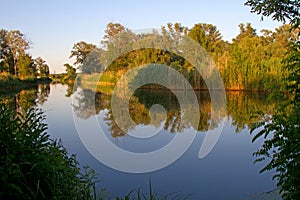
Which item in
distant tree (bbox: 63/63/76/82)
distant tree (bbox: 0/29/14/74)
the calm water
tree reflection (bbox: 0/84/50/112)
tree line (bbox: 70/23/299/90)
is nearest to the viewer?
the calm water

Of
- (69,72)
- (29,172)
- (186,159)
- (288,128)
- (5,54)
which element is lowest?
(186,159)

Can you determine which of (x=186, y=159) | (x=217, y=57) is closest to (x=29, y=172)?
(x=186, y=159)

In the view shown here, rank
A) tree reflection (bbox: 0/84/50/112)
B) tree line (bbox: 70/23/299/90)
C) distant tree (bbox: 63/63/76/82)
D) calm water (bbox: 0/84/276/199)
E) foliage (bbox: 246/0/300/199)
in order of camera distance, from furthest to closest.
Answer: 1. distant tree (bbox: 63/63/76/82)
2. tree line (bbox: 70/23/299/90)
3. tree reflection (bbox: 0/84/50/112)
4. calm water (bbox: 0/84/276/199)
5. foliage (bbox: 246/0/300/199)

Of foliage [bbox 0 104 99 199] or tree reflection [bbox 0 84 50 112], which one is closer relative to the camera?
foliage [bbox 0 104 99 199]

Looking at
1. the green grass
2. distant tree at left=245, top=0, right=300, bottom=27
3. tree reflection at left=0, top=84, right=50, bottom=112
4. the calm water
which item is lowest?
the calm water

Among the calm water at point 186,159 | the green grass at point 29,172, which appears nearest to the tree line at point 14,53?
the calm water at point 186,159

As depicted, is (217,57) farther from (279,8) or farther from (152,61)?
(279,8)

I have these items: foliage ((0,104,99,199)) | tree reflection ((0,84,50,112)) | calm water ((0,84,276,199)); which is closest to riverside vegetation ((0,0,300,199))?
foliage ((0,104,99,199))

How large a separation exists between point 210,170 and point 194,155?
91 centimetres

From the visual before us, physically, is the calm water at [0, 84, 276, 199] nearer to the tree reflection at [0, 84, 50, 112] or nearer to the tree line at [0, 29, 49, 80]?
the tree reflection at [0, 84, 50, 112]

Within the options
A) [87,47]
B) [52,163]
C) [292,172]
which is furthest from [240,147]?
[87,47]

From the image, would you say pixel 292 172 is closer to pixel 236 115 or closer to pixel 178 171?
pixel 178 171

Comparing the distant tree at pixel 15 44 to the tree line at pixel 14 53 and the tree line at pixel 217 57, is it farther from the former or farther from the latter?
the tree line at pixel 217 57

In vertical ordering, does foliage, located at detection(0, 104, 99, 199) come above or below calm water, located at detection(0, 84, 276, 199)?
above
